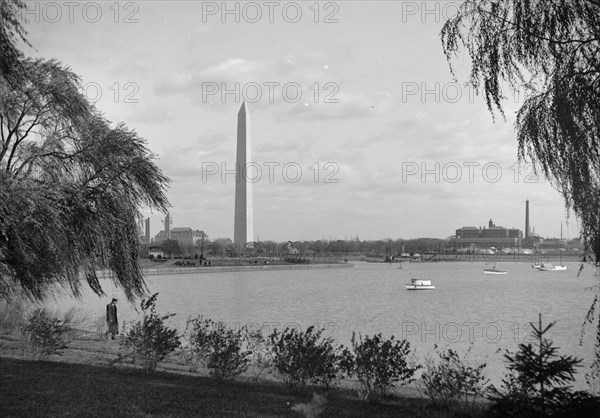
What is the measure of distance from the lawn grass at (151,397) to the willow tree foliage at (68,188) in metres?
2.82

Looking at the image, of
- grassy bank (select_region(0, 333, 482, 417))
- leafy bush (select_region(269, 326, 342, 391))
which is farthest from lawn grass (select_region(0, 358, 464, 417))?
leafy bush (select_region(269, 326, 342, 391))

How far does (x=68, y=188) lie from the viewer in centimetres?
1512

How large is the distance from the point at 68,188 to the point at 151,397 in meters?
6.71

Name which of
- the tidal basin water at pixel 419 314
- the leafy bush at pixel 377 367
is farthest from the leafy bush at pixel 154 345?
the tidal basin water at pixel 419 314

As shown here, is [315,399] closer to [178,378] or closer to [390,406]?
[390,406]

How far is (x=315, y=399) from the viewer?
431 inches

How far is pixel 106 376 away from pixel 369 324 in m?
25.7

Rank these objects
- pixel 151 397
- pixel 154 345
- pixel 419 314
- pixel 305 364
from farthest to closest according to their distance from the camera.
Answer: pixel 419 314 < pixel 154 345 < pixel 305 364 < pixel 151 397

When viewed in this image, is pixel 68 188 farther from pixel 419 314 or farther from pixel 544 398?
pixel 419 314

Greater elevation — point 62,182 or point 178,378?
point 62,182

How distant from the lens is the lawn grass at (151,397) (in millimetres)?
9617

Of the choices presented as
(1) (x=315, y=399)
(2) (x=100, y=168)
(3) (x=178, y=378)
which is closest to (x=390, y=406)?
(1) (x=315, y=399)

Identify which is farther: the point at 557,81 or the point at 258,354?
→ the point at 258,354

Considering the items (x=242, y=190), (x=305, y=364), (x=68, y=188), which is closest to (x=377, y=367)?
(x=305, y=364)
